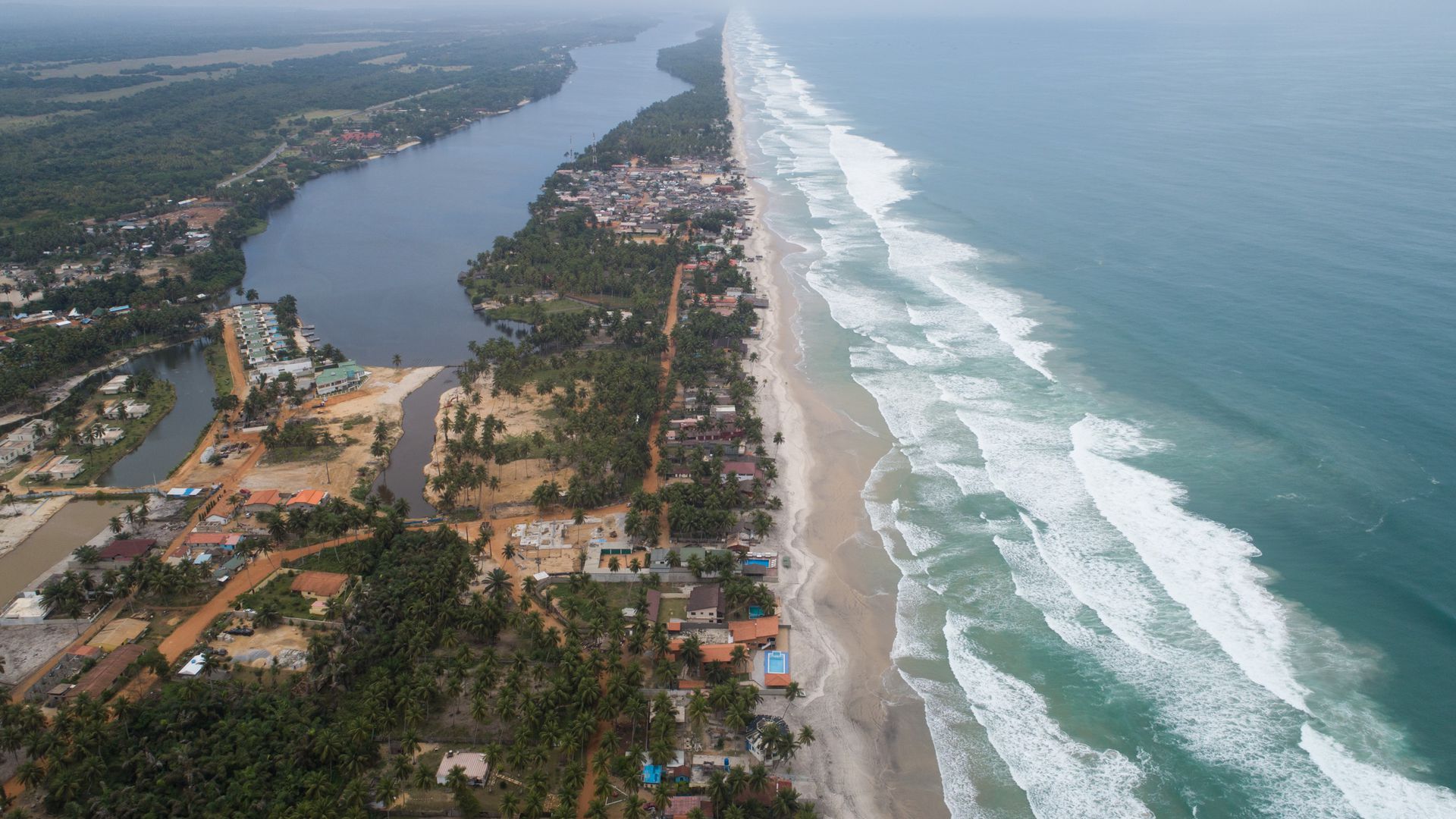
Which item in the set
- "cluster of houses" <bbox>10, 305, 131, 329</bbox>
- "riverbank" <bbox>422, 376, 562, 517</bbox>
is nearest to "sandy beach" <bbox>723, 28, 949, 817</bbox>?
"riverbank" <bbox>422, 376, 562, 517</bbox>

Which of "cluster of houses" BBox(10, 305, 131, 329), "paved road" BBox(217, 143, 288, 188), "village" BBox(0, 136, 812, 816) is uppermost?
"paved road" BBox(217, 143, 288, 188)

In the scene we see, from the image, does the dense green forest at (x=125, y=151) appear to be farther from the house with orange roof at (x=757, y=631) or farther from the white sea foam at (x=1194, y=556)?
the white sea foam at (x=1194, y=556)

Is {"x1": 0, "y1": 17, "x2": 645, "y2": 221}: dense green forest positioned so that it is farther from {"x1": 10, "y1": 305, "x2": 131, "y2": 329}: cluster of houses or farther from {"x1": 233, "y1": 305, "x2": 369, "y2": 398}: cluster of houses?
{"x1": 233, "y1": 305, "x2": 369, "y2": 398}: cluster of houses

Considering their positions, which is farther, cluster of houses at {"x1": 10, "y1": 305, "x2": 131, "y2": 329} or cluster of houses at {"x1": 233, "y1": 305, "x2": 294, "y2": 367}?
cluster of houses at {"x1": 10, "y1": 305, "x2": 131, "y2": 329}

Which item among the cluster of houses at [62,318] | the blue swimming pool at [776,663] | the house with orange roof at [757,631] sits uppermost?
the cluster of houses at [62,318]

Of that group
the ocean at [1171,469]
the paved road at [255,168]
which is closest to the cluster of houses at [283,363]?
the ocean at [1171,469]

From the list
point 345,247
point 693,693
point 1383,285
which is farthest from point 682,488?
point 345,247
